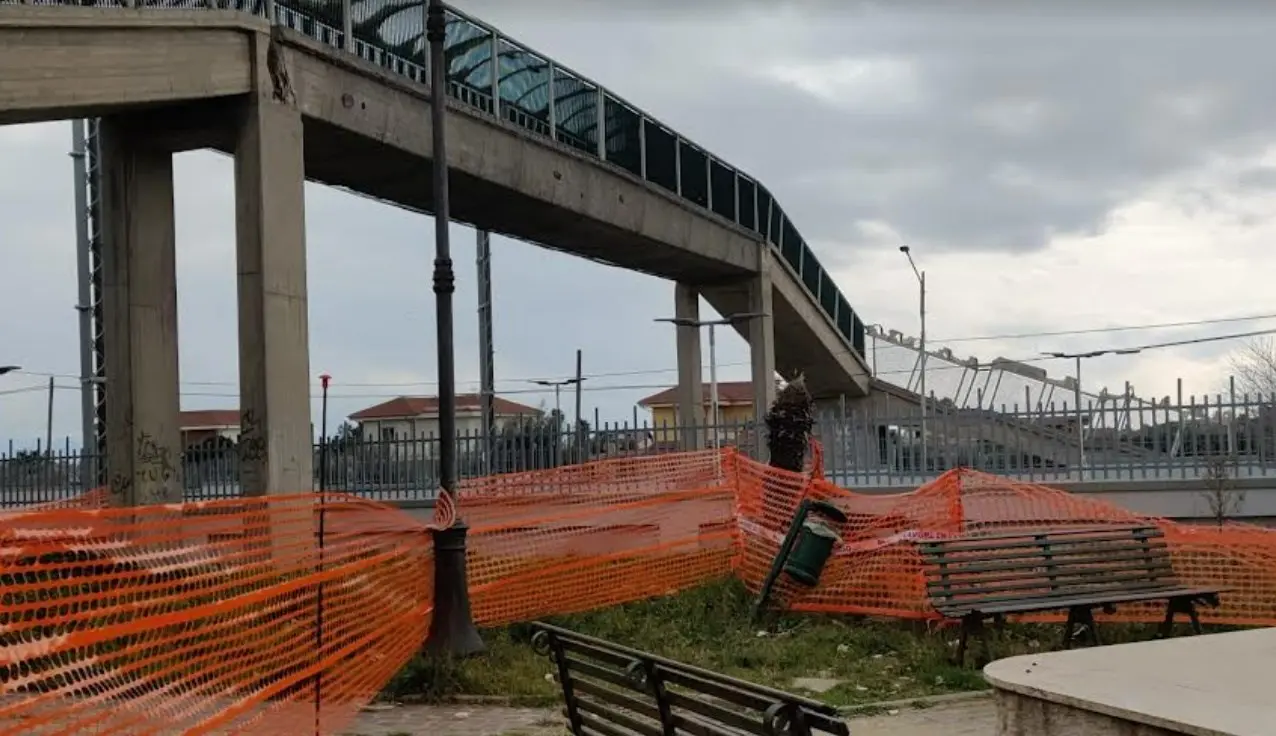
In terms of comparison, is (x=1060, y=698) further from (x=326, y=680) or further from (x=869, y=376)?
(x=869, y=376)

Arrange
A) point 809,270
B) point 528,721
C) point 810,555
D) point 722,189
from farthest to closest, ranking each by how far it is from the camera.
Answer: point 809,270 → point 722,189 → point 810,555 → point 528,721

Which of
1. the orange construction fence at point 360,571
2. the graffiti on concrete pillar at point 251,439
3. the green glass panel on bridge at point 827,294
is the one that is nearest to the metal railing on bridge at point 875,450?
the orange construction fence at point 360,571

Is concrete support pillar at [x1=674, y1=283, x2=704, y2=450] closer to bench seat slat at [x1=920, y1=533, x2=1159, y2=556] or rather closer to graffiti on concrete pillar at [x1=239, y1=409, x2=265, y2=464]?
graffiti on concrete pillar at [x1=239, y1=409, x2=265, y2=464]

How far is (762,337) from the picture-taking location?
27.0 meters

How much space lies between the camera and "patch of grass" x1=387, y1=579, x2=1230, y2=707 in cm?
843

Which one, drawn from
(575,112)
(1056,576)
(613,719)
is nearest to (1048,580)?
(1056,576)

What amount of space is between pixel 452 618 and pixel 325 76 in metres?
8.42

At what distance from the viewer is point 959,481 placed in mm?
11648

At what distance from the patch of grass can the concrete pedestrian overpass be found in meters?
5.37

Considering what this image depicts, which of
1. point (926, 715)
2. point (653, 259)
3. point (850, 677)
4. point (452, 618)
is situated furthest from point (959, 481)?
point (653, 259)

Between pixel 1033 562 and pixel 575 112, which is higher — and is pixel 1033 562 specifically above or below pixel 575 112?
below

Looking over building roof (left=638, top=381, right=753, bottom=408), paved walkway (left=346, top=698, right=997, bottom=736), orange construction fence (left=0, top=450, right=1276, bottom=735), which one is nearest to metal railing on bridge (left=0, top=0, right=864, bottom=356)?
orange construction fence (left=0, top=450, right=1276, bottom=735)

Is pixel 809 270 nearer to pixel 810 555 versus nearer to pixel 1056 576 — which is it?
pixel 810 555

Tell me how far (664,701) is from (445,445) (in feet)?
18.5
